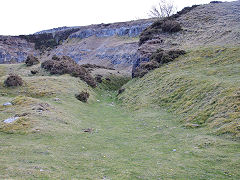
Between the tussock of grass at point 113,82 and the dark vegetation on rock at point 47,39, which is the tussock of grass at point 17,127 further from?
the dark vegetation on rock at point 47,39

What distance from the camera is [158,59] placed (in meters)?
40.0

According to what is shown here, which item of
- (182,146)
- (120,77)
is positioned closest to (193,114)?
Answer: (182,146)

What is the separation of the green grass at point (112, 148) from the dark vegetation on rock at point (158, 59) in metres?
16.2

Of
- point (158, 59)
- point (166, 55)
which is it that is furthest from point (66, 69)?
point (166, 55)

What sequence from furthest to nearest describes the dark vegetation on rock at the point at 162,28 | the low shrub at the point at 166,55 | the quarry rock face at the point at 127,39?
the dark vegetation on rock at the point at 162,28
the quarry rock face at the point at 127,39
the low shrub at the point at 166,55

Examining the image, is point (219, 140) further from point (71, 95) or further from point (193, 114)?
point (71, 95)

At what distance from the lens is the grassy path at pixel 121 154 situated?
28.8 ft

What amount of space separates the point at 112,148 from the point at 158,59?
29329 mm

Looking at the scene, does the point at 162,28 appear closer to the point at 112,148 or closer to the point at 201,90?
the point at 201,90

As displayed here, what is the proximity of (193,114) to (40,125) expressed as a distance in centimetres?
1304

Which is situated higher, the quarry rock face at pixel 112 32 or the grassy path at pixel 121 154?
the quarry rock face at pixel 112 32

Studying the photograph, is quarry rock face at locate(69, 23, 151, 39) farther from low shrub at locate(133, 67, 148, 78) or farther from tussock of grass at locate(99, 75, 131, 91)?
low shrub at locate(133, 67, 148, 78)

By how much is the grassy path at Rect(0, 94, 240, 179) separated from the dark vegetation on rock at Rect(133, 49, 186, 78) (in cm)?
2111

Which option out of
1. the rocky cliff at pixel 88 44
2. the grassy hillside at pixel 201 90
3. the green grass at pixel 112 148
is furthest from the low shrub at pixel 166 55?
the rocky cliff at pixel 88 44
